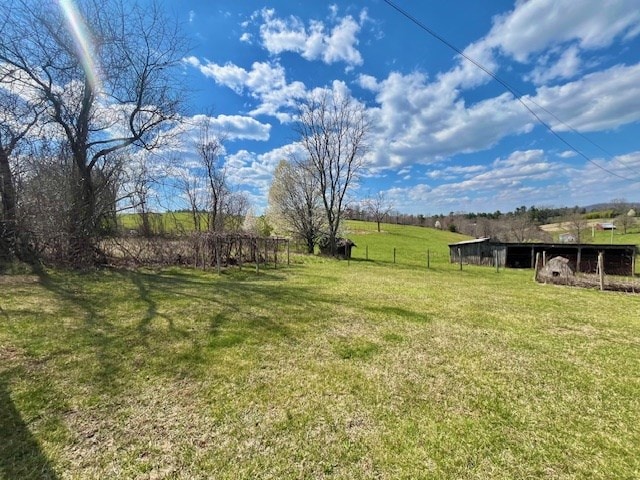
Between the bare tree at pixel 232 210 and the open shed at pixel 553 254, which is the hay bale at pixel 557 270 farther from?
the bare tree at pixel 232 210

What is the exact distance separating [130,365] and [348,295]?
219 inches

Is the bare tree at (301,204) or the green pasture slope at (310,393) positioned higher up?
the bare tree at (301,204)

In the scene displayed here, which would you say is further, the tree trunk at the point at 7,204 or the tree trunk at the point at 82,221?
the tree trunk at the point at 82,221

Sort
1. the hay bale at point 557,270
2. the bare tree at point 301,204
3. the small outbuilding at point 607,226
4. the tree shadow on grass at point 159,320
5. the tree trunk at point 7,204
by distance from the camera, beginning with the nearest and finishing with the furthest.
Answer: the tree shadow on grass at point 159,320 < the tree trunk at point 7,204 < the hay bale at point 557,270 < the bare tree at point 301,204 < the small outbuilding at point 607,226

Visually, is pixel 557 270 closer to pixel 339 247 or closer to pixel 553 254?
pixel 553 254

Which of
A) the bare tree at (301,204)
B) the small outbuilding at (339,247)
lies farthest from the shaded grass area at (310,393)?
the bare tree at (301,204)

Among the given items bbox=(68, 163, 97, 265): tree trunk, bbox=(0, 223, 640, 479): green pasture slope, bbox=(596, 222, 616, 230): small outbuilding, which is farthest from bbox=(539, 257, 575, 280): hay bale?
bbox=(596, 222, 616, 230): small outbuilding

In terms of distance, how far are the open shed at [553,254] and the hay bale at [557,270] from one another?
14.4ft

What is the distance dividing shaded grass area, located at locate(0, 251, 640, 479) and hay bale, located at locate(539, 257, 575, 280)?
6753 millimetres

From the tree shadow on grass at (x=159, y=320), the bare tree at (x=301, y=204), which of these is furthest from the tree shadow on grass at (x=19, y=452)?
the bare tree at (x=301, y=204)

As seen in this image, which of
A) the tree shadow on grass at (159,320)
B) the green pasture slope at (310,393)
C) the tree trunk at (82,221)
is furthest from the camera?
the tree trunk at (82,221)

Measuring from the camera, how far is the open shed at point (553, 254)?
20.9m

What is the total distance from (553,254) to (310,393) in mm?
26750

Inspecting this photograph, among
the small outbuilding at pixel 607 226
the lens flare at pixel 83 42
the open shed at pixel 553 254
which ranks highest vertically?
the lens flare at pixel 83 42
